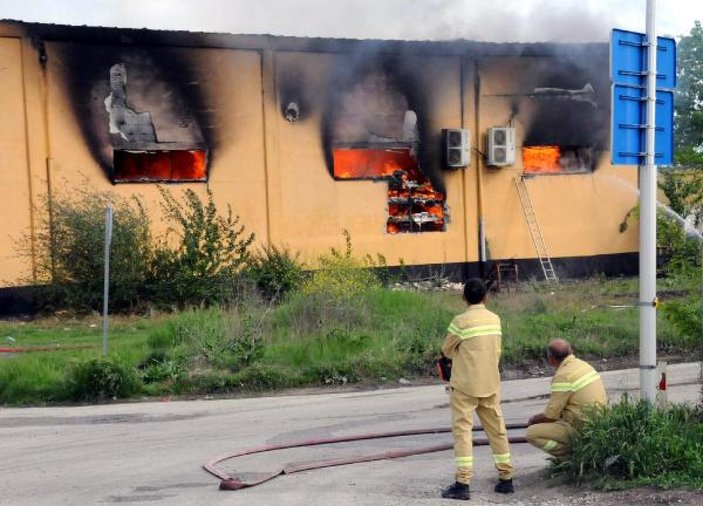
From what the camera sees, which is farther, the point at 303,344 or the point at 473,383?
the point at 303,344

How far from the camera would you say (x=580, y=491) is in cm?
706

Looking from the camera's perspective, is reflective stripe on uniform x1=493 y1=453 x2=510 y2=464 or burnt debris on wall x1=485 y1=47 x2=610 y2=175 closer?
reflective stripe on uniform x1=493 y1=453 x2=510 y2=464

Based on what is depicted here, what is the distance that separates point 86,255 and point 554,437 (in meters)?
14.5

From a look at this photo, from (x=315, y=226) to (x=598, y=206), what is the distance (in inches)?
322

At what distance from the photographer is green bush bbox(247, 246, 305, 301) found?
20.9m

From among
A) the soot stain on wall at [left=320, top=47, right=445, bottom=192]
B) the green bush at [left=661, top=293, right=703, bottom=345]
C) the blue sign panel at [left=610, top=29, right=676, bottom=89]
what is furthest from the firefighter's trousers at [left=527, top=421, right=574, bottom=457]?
the soot stain on wall at [left=320, top=47, right=445, bottom=192]

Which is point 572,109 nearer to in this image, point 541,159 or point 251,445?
point 541,159

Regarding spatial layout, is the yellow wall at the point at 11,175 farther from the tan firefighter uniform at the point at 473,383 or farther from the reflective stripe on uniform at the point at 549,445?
the reflective stripe on uniform at the point at 549,445

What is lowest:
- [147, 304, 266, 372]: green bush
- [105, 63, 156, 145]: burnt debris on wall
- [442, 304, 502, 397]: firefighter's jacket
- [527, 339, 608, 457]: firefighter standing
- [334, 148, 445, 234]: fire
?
[147, 304, 266, 372]: green bush

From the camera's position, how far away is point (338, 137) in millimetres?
23594

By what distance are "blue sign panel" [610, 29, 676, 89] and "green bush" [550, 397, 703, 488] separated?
8.86 feet

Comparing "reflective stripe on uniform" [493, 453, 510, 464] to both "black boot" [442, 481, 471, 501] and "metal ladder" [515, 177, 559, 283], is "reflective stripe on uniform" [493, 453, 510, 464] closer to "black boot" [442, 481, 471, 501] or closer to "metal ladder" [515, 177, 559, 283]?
"black boot" [442, 481, 471, 501]

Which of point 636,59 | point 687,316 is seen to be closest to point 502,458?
point 687,316

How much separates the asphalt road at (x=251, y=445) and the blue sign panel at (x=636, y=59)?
335 centimetres
